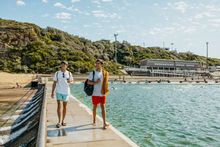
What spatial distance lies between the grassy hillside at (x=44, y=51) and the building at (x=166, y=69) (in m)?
9.54

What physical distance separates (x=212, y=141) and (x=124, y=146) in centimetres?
599

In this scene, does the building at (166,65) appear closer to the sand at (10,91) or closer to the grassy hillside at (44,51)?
the grassy hillside at (44,51)

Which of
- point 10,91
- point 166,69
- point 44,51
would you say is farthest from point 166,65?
point 10,91

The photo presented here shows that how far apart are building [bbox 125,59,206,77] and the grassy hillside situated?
954cm

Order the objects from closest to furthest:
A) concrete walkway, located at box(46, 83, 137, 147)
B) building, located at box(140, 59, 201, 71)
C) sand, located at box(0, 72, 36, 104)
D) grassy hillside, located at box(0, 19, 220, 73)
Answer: concrete walkway, located at box(46, 83, 137, 147) → sand, located at box(0, 72, 36, 104) → grassy hillside, located at box(0, 19, 220, 73) → building, located at box(140, 59, 201, 71)

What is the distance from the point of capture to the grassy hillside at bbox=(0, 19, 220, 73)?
283 feet

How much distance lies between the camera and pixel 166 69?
122562 mm

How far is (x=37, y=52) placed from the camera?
91.5 m

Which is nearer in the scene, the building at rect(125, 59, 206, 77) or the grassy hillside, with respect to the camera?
the grassy hillside

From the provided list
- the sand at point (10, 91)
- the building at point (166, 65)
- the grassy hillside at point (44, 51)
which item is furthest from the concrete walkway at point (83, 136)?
the building at point (166, 65)

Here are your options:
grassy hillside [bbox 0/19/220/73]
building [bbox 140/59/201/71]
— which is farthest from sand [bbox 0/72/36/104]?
building [bbox 140/59/201/71]

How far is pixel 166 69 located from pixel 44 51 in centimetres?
5030

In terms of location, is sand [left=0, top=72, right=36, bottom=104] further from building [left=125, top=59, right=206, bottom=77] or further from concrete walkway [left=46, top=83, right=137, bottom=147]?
building [left=125, top=59, right=206, bottom=77]

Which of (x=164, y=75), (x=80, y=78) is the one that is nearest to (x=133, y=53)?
(x=164, y=75)
